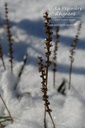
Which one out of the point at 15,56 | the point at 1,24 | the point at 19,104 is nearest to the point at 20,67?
the point at 15,56

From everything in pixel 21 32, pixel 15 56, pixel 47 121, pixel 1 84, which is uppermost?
pixel 21 32

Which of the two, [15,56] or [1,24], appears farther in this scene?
[1,24]

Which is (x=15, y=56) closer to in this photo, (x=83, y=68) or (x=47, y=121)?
(x=83, y=68)

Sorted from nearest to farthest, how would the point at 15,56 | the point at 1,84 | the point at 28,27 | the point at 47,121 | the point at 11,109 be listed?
the point at 47,121, the point at 11,109, the point at 1,84, the point at 15,56, the point at 28,27

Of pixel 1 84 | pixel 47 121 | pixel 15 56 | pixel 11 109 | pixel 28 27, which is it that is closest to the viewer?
pixel 47 121

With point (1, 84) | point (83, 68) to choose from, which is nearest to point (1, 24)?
point (1, 84)

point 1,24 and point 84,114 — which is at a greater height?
point 1,24
